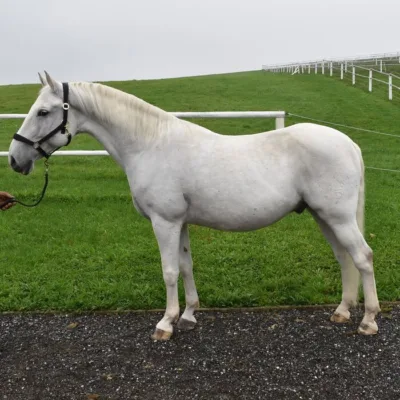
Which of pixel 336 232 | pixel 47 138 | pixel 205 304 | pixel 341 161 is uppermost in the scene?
pixel 47 138

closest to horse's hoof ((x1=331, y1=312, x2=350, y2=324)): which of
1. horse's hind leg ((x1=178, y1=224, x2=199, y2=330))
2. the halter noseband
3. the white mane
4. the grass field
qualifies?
the grass field

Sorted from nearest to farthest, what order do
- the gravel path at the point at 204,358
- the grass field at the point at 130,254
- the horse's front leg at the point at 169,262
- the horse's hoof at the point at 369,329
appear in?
1. the gravel path at the point at 204,358
2. the horse's front leg at the point at 169,262
3. the horse's hoof at the point at 369,329
4. the grass field at the point at 130,254

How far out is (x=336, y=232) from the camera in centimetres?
361

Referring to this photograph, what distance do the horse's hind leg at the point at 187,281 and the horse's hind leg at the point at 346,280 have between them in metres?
1.24

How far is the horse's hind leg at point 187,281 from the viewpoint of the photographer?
3.98 metres

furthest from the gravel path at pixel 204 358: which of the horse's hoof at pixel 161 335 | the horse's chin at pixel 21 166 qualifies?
the horse's chin at pixel 21 166

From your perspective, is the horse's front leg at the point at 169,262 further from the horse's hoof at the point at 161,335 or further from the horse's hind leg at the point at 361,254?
the horse's hind leg at the point at 361,254

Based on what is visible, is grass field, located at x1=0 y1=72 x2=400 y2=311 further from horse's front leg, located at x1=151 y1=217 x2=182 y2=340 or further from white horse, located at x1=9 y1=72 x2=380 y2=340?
white horse, located at x1=9 y1=72 x2=380 y2=340

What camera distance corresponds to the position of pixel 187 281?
160 inches

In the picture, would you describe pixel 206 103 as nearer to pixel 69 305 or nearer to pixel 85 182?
pixel 85 182

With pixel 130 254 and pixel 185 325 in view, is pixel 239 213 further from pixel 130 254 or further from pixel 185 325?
pixel 130 254

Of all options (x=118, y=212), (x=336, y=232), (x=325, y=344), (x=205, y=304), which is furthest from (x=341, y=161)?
(x=118, y=212)

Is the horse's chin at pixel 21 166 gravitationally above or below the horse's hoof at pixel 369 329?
above

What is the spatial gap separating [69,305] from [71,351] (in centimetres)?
82
